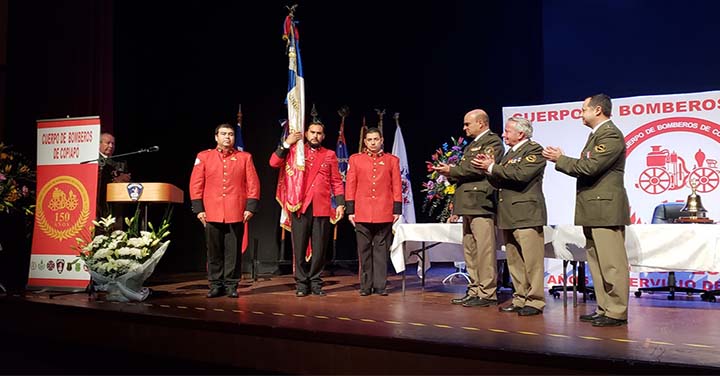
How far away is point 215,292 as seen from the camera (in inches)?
196

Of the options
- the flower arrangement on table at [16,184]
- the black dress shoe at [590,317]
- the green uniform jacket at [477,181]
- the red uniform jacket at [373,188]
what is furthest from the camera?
the flower arrangement on table at [16,184]

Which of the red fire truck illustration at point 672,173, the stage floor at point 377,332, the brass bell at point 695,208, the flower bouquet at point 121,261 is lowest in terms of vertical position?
the stage floor at point 377,332

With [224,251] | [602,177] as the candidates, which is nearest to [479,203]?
[602,177]

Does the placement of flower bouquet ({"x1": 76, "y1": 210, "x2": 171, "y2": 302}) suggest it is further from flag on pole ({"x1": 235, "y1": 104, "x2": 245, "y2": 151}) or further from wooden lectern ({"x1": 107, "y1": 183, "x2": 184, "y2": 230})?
flag on pole ({"x1": 235, "y1": 104, "x2": 245, "y2": 151})

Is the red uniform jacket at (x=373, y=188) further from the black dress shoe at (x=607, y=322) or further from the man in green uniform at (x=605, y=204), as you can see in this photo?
the black dress shoe at (x=607, y=322)

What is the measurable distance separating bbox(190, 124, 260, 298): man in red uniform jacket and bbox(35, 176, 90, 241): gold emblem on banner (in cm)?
99

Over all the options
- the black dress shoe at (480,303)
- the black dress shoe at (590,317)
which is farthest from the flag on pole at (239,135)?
the black dress shoe at (590,317)

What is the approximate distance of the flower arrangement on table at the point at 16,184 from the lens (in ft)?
17.6

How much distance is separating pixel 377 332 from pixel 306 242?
2122mm

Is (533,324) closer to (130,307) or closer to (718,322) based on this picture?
(718,322)

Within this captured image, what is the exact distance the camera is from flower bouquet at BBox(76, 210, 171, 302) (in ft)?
15.1

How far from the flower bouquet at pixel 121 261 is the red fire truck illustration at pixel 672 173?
14.8 ft

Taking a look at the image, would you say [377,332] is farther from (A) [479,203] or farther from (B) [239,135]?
(B) [239,135]

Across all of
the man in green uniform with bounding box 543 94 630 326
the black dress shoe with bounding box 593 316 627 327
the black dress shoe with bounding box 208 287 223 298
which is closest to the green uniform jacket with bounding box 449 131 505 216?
the man in green uniform with bounding box 543 94 630 326
